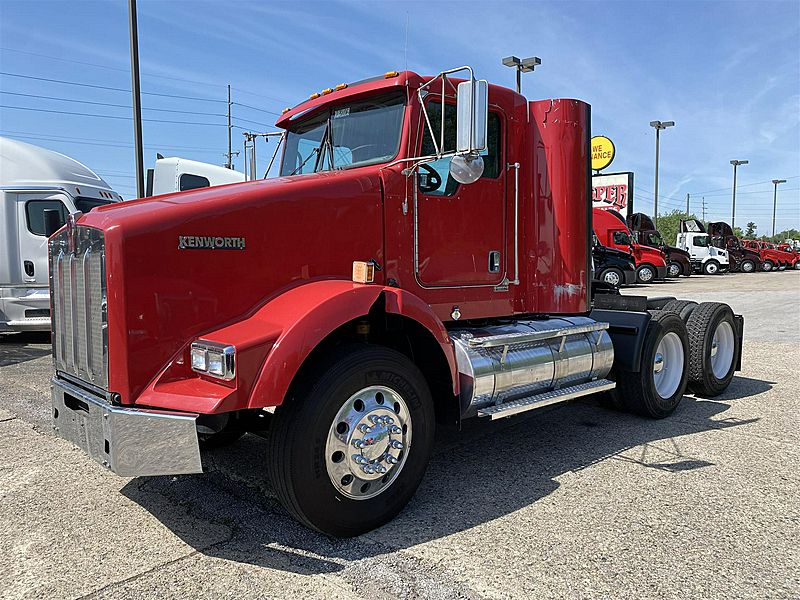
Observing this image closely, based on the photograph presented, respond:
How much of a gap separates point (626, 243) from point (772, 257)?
22165mm

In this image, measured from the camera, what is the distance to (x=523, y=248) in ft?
17.0

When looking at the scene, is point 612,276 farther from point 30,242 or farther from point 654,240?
point 30,242

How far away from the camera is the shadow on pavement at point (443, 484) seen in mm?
3389

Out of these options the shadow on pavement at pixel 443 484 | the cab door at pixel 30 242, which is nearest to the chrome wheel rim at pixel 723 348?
the shadow on pavement at pixel 443 484

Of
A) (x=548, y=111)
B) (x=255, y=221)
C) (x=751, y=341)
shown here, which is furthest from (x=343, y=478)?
(x=751, y=341)

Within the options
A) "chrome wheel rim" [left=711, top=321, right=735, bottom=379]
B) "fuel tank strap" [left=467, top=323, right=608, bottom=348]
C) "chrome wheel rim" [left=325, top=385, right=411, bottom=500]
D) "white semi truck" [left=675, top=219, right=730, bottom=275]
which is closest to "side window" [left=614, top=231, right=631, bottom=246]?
"white semi truck" [left=675, top=219, right=730, bottom=275]

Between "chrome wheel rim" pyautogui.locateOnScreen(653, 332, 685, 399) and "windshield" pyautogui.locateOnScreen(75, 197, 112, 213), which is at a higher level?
"windshield" pyautogui.locateOnScreen(75, 197, 112, 213)

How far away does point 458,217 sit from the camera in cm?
459

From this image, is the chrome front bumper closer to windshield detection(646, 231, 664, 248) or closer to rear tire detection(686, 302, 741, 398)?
rear tire detection(686, 302, 741, 398)

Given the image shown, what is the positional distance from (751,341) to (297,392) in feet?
33.9

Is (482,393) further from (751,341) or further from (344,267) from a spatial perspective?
(751,341)

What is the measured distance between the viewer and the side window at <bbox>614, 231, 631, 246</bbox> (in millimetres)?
24489

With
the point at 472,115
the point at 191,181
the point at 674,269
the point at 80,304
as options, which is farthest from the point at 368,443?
the point at 674,269

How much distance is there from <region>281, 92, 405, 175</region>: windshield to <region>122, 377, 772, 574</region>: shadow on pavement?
2.22m
